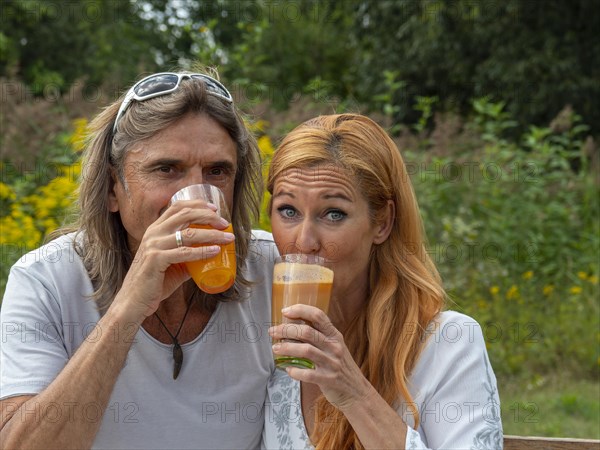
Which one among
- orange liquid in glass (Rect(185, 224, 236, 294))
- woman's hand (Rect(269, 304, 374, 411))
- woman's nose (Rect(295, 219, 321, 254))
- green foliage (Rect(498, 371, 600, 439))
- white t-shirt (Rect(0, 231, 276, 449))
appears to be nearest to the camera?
woman's hand (Rect(269, 304, 374, 411))

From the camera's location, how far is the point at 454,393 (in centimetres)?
248

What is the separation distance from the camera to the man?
2.45 meters

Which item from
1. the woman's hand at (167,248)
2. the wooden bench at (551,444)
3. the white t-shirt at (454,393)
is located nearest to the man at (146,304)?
the woman's hand at (167,248)

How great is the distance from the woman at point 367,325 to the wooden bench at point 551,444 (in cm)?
33

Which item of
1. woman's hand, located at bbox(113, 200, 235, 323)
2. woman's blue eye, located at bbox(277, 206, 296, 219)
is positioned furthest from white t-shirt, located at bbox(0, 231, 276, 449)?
woman's blue eye, located at bbox(277, 206, 296, 219)

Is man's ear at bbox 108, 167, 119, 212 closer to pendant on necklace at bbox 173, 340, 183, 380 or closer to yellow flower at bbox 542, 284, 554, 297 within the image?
pendant on necklace at bbox 173, 340, 183, 380

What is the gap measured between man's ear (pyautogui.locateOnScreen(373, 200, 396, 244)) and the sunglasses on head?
2.26 ft

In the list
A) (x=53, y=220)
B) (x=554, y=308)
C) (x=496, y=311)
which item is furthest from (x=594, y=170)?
(x=53, y=220)

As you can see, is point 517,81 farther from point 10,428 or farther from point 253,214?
point 10,428

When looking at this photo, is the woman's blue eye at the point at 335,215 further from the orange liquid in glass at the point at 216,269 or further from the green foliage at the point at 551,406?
Result: the green foliage at the point at 551,406

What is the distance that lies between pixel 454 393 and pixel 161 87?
1431mm

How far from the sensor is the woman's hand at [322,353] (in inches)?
87.9

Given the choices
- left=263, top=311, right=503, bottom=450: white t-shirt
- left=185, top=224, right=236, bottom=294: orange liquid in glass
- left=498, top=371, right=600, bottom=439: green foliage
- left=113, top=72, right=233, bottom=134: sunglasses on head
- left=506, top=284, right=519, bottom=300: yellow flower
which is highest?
left=113, top=72, right=233, bottom=134: sunglasses on head

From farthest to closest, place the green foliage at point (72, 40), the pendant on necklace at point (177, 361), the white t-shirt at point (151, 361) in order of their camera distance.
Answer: the green foliage at point (72, 40)
the pendant on necklace at point (177, 361)
the white t-shirt at point (151, 361)
